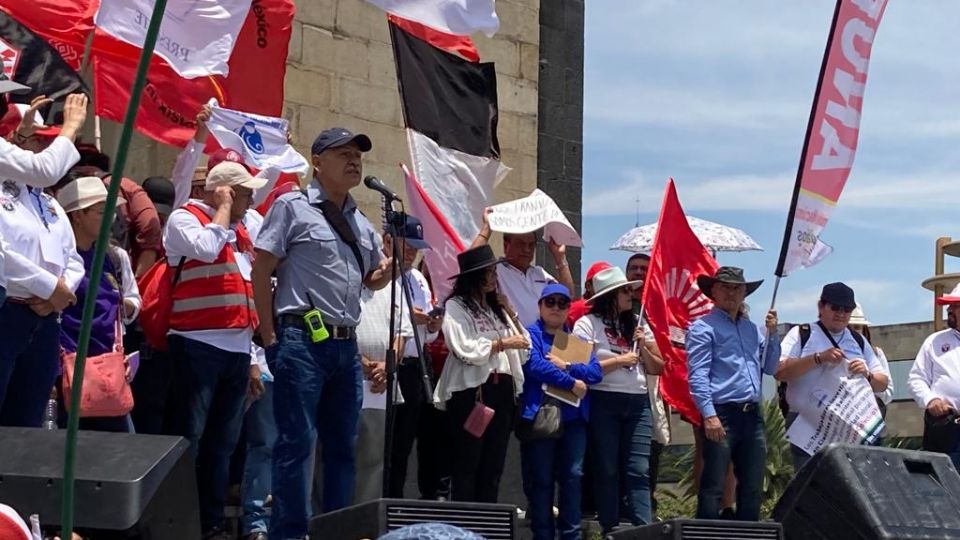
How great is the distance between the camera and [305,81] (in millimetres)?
12312

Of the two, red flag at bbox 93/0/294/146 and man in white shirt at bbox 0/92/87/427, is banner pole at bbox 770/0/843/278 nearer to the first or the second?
red flag at bbox 93/0/294/146

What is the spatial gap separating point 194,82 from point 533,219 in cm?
230

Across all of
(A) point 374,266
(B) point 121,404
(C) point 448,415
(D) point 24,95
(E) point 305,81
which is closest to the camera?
(B) point 121,404

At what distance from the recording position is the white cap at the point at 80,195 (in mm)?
7500

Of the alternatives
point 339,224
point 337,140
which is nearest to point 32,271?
point 339,224

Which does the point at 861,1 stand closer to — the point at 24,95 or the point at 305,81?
the point at 305,81

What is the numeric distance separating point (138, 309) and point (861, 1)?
209 inches

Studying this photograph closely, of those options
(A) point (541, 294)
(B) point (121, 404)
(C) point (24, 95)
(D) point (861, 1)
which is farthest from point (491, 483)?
(D) point (861, 1)

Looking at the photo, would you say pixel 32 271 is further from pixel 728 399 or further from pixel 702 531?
pixel 728 399

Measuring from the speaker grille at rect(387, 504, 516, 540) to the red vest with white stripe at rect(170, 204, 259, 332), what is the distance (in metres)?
2.22

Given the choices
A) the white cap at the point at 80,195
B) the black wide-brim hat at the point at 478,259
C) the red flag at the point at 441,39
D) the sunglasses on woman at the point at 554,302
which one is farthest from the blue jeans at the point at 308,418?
the red flag at the point at 441,39

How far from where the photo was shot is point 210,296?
8117 mm

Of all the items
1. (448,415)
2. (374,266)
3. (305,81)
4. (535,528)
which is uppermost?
(305,81)

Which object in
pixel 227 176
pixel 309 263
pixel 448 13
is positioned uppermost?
pixel 448 13
